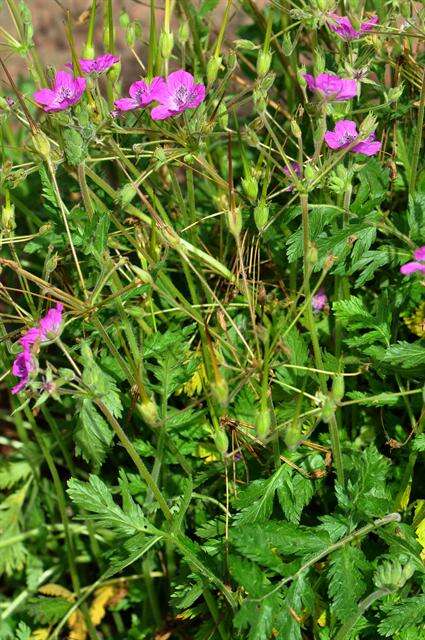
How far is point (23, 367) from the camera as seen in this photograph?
1158 mm

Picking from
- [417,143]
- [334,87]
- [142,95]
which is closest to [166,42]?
[142,95]

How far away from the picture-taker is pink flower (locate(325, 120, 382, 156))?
1.25m

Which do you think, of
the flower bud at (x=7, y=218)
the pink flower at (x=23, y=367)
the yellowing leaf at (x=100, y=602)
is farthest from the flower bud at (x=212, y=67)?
the yellowing leaf at (x=100, y=602)

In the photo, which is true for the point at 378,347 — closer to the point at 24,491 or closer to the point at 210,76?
the point at 210,76

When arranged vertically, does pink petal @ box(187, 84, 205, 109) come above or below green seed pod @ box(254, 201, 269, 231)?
above

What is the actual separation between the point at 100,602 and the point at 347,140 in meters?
1.00

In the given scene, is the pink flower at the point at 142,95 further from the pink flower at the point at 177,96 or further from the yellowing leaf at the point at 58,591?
the yellowing leaf at the point at 58,591

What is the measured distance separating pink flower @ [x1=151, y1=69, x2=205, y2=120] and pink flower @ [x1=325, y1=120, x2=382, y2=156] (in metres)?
0.21

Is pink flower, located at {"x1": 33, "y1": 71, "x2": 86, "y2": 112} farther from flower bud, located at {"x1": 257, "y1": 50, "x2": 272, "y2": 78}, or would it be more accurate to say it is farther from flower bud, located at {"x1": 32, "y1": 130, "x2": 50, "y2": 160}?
flower bud, located at {"x1": 257, "y1": 50, "x2": 272, "y2": 78}

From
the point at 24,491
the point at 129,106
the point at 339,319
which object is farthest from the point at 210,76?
the point at 24,491

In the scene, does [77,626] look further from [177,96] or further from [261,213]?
[177,96]

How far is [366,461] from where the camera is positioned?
1.25 metres

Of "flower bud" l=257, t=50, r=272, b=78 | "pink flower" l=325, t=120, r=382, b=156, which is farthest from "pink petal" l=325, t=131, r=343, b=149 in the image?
"flower bud" l=257, t=50, r=272, b=78

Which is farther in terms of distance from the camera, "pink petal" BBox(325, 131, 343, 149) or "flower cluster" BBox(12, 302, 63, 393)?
"pink petal" BBox(325, 131, 343, 149)
